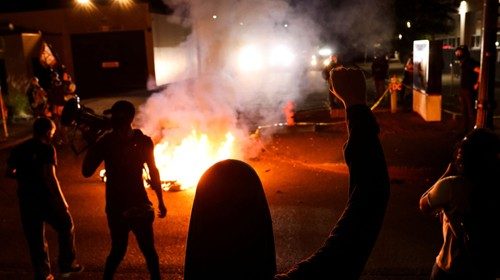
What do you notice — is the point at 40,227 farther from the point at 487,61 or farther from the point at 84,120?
the point at 487,61

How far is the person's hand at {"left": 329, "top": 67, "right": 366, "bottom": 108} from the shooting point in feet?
4.78

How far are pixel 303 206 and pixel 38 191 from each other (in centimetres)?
352

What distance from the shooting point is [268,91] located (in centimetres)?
2394

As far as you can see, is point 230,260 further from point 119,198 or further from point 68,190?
point 68,190

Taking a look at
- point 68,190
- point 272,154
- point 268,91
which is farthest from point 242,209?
point 268,91

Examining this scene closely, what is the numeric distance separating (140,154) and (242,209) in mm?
3040

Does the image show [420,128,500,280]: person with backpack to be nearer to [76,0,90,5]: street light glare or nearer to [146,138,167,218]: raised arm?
[146,138,167,218]: raised arm

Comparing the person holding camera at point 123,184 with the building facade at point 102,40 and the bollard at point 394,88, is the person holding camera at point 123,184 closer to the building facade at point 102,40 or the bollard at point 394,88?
the bollard at point 394,88

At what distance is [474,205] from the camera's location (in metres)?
2.78

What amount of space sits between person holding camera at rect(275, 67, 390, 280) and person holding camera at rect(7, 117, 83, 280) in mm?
3751

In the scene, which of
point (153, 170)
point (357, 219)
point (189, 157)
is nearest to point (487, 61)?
point (189, 157)

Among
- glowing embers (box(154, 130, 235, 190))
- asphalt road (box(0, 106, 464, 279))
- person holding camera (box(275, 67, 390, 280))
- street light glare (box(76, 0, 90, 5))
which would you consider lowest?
asphalt road (box(0, 106, 464, 279))

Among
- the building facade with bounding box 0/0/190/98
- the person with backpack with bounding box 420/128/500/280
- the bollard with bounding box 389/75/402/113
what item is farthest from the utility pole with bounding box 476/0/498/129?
the building facade with bounding box 0/0/190/98

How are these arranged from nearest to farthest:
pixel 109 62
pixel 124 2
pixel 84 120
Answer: pixel 84 120 → pixel 124 2 → pixel 109 62
